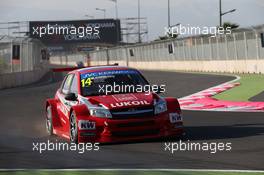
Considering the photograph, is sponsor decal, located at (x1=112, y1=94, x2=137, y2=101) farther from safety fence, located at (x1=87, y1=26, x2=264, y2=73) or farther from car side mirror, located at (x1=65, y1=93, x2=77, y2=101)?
safety fence, located at (x1=87, y1=26, x2=264, y2=73)

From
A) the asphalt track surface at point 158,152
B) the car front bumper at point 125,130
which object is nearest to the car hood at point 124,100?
the car front bumper at point 125,130

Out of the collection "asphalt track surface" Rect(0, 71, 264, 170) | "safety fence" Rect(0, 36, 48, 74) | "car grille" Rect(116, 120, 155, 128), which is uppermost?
"safety fence" Rect(0, 36, 48, 74)

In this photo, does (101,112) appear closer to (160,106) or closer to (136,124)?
(136,124)

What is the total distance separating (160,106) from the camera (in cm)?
1134

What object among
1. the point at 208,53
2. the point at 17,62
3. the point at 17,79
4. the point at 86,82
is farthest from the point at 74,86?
the point at 208,53

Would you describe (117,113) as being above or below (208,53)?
below

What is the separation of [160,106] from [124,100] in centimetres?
60

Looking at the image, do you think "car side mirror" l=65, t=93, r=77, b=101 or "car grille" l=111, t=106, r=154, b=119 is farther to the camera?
"car side mirror" l=65, t=93, r=77, b=101

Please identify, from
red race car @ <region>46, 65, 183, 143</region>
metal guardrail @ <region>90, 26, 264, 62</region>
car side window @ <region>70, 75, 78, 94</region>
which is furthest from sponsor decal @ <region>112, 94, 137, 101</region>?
metal guardrail @ <region>90, 26, 264, 62</region>

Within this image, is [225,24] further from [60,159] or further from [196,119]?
[60,159]

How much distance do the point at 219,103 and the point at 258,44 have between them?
19.9 metres

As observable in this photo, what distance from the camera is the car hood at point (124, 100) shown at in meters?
11.1

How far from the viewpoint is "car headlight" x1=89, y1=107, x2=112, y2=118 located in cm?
1107

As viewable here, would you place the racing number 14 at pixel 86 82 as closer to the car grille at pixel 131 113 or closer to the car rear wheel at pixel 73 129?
the car rear wheel at pixel 73 129
